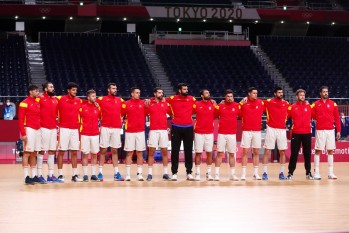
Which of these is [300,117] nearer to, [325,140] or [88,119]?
[325,140]

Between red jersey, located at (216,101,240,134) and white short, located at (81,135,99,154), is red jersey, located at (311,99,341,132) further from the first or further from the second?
white short, located at (81,135,99,154)

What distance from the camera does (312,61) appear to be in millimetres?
39656

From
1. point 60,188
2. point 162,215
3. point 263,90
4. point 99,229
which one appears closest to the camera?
point 99,229

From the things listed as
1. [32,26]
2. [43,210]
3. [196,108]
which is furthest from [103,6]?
[43,210]

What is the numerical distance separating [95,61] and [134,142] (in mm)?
20789

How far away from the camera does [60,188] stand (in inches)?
575

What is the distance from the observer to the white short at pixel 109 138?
54.0ft

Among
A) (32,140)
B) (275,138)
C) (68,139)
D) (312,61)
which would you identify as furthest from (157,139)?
(312,61)

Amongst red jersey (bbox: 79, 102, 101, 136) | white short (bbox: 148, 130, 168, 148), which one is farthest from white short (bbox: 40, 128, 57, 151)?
white short (bbox: 148, 130, 168, 148)

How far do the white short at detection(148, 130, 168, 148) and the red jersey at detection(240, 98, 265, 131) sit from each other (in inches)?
80.6

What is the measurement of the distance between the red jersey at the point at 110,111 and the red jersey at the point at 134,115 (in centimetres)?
20

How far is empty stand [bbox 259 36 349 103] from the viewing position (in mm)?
36656

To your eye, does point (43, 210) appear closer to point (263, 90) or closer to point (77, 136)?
point (77, 136)

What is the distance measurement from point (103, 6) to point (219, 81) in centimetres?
816
